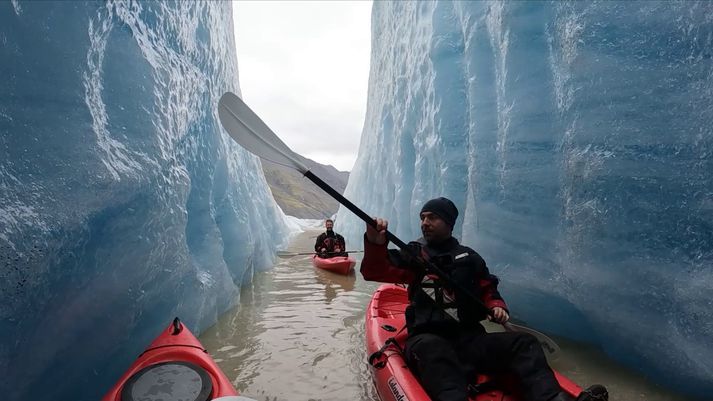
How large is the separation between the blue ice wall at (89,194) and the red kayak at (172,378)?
47cm

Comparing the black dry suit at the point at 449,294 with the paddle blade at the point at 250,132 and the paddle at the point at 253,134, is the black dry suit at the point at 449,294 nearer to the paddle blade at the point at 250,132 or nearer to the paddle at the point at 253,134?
the paddle at the point at 253,134

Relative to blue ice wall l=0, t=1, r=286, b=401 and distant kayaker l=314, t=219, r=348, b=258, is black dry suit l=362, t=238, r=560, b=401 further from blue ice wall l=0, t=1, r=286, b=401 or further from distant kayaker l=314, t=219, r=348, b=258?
distant kayaker l=314, t=219, r=348, b=258

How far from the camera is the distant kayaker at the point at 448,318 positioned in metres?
2.19

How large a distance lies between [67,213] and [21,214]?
0.30 meters

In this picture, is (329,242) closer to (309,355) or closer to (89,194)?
(309,355)

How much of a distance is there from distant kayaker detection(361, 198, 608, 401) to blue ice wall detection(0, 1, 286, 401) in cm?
176

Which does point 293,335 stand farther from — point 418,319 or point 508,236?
point 508,236

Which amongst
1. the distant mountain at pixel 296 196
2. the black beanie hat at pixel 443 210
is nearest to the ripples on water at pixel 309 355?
the black beanie hat at pixel 443 210

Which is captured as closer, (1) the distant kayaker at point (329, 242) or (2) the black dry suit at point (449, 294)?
(2) the black dry suit at point (449, 294)

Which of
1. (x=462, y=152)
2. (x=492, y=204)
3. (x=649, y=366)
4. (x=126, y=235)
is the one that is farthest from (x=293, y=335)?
(x=462, y=152)

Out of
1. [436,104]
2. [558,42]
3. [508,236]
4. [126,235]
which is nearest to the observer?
[126,235]

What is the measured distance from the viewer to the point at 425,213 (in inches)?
109

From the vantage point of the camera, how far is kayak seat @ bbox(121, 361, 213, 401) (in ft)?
6.69

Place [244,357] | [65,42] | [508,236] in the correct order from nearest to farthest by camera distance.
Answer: [65,42], [244,357], [508,236]
